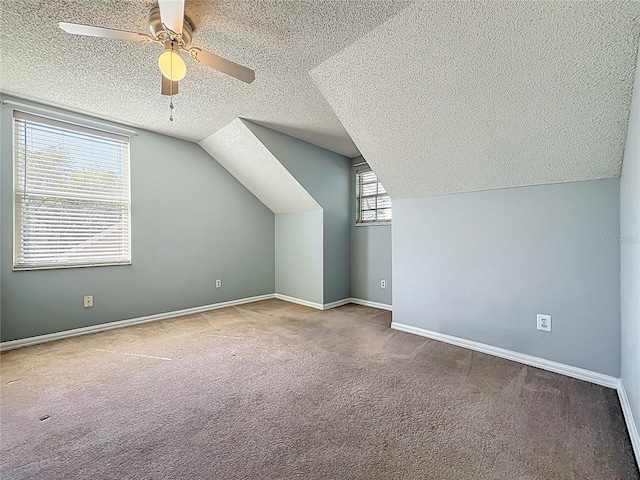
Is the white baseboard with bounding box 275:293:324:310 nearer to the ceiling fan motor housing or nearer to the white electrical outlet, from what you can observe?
the white electrical outlet

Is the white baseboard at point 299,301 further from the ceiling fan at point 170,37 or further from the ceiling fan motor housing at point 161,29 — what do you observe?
the ceiling fan motor housing at point 161,29

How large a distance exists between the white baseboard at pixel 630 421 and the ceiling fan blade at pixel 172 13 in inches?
120

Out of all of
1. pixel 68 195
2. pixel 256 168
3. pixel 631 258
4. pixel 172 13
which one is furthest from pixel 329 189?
pixel 631 258

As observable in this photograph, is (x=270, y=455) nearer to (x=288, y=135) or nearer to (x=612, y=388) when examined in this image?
(x=612, y=388)

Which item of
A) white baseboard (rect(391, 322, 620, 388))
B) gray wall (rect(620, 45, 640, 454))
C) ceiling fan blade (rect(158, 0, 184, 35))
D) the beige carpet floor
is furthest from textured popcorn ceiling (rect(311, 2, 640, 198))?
the beige carpet floor

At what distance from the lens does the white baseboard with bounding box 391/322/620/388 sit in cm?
197

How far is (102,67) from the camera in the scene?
217cm

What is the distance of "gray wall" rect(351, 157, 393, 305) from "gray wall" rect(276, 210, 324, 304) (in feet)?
2.19

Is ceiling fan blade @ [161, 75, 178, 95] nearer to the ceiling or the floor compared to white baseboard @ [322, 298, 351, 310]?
nearer to the ceiling

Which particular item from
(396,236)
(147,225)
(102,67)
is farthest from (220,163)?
(396,236)

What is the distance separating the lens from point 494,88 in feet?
5.98

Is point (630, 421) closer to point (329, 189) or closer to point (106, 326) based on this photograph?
point (329, 189)

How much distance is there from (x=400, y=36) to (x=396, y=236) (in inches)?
77.0

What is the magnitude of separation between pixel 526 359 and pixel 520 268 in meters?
0.75
